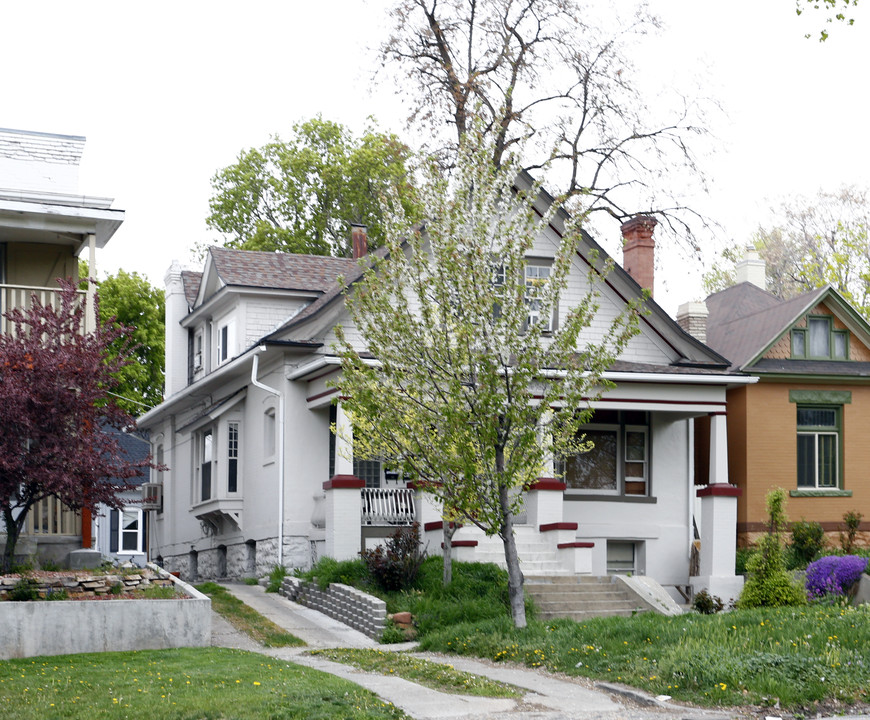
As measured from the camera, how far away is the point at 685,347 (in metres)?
24.8

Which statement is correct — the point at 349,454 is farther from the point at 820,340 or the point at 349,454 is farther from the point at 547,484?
the point at 820,340

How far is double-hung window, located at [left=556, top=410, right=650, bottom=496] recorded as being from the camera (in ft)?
81.4

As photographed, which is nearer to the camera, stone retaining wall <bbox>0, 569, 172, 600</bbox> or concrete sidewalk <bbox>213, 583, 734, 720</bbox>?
concrete sidewalk <bbox>213, 583, 734, 720</bbox>

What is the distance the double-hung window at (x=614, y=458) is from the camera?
2481 centimetres

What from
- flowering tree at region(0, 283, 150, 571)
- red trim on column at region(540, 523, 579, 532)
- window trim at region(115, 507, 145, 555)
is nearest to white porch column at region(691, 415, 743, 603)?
red trim on column at region(540, 523, 579, 532)

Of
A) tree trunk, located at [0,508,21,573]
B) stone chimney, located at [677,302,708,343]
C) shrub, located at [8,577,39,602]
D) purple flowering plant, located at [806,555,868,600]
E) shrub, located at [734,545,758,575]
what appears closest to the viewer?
shrub, located at [8,577,39,602]

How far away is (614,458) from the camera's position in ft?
82.2

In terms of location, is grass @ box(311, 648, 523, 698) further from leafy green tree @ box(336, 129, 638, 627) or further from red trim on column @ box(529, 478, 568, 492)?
red trim on column @ box(529, 478, 568, 492)

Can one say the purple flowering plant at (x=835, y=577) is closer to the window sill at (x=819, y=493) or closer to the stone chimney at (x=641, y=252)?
the window sill at (x=819, y=493)

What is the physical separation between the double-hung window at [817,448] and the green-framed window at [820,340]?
1.12 m

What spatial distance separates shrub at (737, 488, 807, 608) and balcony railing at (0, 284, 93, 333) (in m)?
10.9

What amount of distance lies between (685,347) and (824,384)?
339 cm

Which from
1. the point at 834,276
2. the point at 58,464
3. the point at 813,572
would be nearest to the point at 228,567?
the point at 58,464

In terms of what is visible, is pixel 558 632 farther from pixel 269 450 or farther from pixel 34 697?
pixel 269 450
